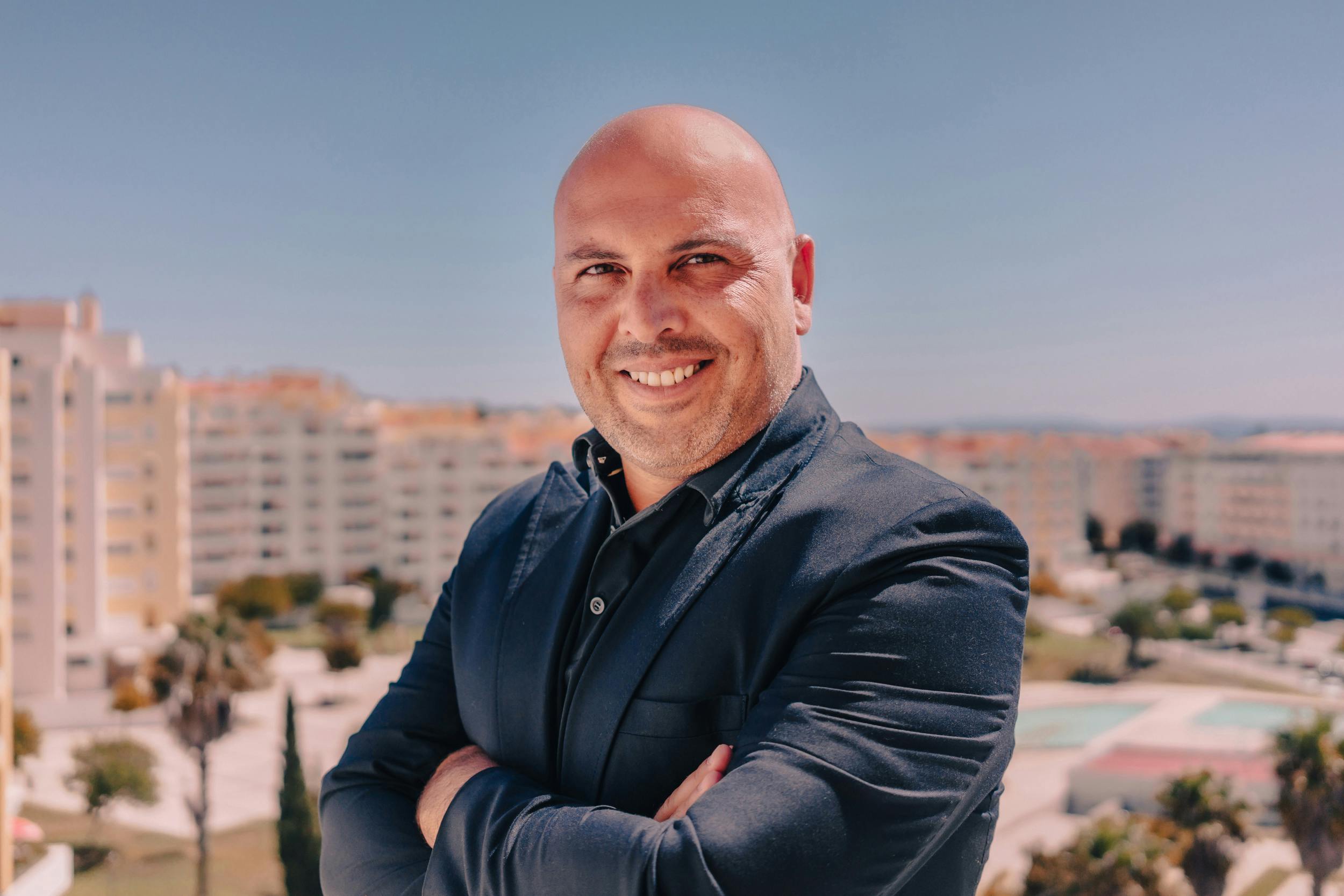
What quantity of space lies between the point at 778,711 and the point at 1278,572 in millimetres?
53041

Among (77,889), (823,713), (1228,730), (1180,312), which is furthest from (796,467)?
(1180,312)

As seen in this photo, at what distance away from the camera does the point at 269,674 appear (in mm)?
28703

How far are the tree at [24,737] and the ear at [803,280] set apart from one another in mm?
24828

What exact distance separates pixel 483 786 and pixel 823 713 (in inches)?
14.2

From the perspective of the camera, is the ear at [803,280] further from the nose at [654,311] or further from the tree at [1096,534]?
the tree at [1096,534]

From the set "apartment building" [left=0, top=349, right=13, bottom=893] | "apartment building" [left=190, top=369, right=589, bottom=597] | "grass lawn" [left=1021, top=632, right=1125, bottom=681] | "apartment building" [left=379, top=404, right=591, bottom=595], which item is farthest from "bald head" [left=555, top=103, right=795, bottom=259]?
"apartment building" [left=379, top=404, right=591, bottom=595]

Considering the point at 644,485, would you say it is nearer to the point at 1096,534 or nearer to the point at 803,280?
the point at 803,280

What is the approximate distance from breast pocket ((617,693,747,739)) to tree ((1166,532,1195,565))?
5455cm

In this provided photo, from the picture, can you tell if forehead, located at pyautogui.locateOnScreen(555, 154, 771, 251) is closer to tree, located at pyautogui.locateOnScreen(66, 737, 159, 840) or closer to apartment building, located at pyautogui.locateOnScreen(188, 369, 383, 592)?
tree, located at pyautogui.locateOnScreen(66, 737, 159, 840)

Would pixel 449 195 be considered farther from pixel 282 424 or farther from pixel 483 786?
pixel 483 786

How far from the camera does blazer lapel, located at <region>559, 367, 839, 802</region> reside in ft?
3.16

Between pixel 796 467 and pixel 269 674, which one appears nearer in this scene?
pixel 796 467

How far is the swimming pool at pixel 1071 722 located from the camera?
26.0 meters

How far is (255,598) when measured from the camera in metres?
33.0
